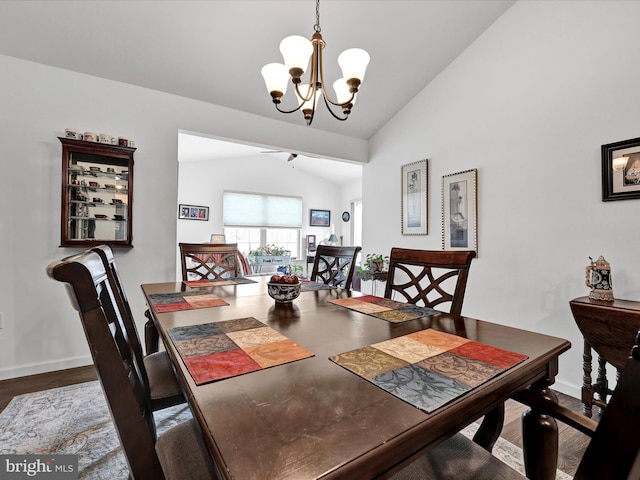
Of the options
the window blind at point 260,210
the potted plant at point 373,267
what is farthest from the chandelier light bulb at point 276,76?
the window blind at point 260,210

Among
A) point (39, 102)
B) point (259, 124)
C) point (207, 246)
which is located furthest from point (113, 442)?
point (259, 124)

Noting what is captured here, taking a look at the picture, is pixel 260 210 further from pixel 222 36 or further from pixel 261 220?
pixel 222 36

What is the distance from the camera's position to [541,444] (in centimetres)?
88

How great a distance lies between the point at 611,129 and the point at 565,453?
205cm

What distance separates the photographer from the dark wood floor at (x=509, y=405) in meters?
1.59

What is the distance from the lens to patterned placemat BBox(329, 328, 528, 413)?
67 cm

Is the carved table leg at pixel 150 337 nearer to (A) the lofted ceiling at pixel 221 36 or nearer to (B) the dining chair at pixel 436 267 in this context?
(B) the dining chair at pixel 436 267

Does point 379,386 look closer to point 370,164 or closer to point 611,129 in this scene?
point 611,129

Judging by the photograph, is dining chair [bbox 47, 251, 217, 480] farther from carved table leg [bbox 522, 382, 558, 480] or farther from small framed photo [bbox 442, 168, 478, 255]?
small framed photo [bbox 442, 168, 478, 255]

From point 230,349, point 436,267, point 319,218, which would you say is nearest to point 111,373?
point 230,349

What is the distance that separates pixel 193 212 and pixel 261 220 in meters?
1.57

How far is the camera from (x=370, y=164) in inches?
166

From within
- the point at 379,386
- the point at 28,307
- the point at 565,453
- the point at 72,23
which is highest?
the point at 72,23

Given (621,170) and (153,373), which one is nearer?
(153,373)
